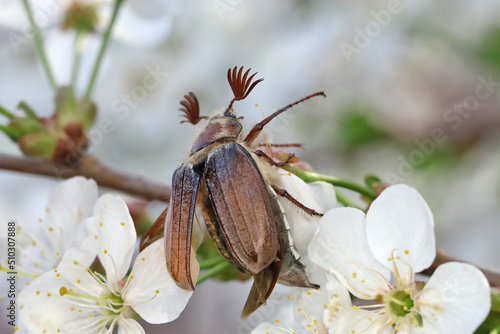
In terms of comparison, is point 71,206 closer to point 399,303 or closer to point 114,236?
point 114,236

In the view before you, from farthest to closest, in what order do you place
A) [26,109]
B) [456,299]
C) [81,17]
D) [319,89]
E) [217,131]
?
1. [319,89]
2. [81,17]
3. [26,109]
4. [217,131]
5. [456,299]

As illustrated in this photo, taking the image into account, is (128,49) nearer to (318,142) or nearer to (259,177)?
(318,142)

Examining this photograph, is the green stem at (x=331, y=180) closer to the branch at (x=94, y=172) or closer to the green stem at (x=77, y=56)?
the branch at (x=94, y=172)

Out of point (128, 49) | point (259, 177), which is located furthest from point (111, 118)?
point (259, 177)

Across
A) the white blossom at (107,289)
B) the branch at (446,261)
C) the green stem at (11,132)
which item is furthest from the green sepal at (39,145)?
the branch at (446,261)

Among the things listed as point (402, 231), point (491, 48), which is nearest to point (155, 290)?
point (402, 231)

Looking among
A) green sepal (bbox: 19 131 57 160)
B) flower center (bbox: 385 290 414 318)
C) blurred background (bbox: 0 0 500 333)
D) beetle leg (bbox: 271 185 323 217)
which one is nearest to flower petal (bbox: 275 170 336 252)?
beetle leg (bbox: 271 185 323 217)
